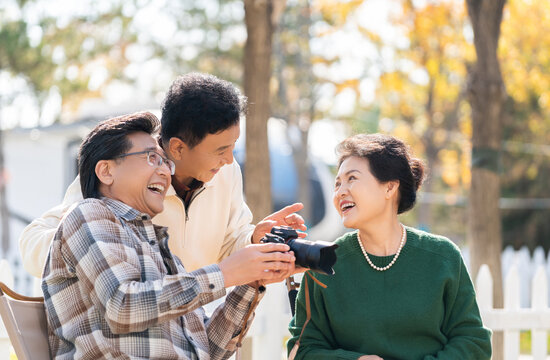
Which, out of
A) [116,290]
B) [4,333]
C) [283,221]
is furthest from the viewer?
[4,333]

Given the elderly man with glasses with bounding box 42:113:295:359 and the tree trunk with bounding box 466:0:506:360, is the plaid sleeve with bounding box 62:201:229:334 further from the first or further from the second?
the tree trunk with bounding box 466:0:506:360

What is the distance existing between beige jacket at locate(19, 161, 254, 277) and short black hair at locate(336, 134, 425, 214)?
1.75 ft

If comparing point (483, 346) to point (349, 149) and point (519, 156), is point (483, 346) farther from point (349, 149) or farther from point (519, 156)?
point (519, 156)

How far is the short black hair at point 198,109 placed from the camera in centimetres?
271

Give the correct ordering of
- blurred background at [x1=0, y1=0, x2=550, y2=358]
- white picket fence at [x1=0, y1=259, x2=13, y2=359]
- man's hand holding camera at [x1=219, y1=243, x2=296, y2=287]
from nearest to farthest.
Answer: man's hand holding camera at [x1=219, y1=243, x2=296, y2=287] → white picket fence at [x1=0, y1=259, x2=13, y2=359] → blurred background at [x1=0, y1=0, x2=550, y2=358]

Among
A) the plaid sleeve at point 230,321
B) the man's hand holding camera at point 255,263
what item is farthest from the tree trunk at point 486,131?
the man's hand holding camera at point 255,263

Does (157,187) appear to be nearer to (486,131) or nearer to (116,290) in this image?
(116,290)

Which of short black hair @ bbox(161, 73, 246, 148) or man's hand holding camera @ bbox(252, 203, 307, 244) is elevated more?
short black hair @ bbox(161, 73, 246, 148)

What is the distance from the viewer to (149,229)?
7.62 ft

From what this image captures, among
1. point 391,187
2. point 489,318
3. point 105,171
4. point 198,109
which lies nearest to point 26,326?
point 105,171

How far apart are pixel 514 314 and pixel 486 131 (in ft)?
5.69

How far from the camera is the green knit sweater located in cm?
273

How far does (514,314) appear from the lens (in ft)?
15.8

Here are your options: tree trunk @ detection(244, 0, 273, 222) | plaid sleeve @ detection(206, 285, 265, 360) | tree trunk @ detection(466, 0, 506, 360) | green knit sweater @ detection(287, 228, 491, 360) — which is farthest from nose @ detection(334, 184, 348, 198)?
tree trunk @ detection(466, 0, 506, 360)
